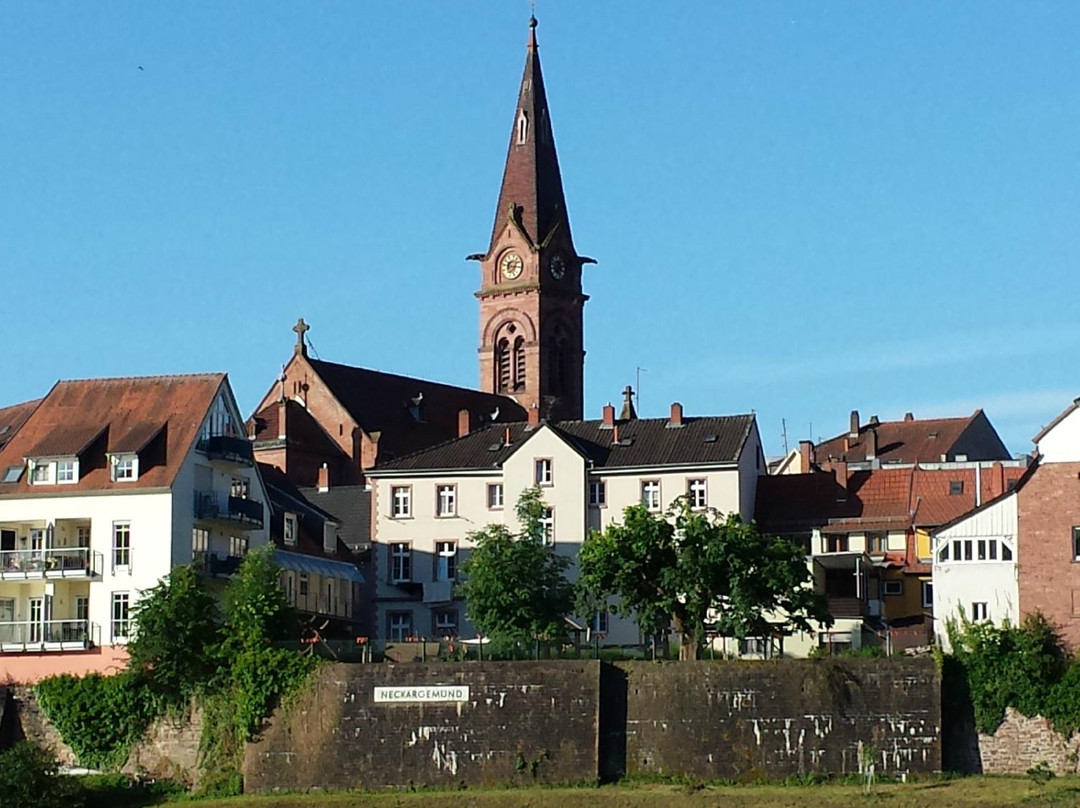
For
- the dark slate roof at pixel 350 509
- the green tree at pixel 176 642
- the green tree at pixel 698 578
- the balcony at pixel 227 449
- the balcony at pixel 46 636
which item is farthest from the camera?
the dark slate roof at pixel 350 509

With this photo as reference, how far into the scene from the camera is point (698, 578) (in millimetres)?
76000

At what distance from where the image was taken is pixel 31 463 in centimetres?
8125

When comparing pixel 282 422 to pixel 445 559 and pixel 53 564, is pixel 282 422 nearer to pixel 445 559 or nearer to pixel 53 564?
pixel 445 559

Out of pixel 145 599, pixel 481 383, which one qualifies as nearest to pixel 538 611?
pixel 145 599

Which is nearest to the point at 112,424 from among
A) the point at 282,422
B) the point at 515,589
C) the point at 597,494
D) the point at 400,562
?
the point at 515,589

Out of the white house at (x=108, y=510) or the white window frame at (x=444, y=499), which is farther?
the white window frame at (x=444, y=499)

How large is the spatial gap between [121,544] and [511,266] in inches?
3096

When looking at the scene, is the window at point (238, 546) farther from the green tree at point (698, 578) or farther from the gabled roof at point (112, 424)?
the green tree at point (698, 578)

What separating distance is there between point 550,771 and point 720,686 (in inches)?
237

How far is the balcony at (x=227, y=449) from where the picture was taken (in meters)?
82.0

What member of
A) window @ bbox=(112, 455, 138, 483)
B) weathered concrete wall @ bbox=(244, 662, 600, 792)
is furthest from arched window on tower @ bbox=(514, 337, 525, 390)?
weathered concrete wall @ bbox=(244, 662, 600, 792)

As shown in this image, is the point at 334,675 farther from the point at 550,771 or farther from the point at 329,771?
the point at 550,771

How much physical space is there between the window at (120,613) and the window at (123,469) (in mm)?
4195

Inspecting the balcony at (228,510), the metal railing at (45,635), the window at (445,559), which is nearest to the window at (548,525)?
the window at (445,559)
